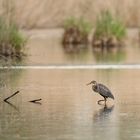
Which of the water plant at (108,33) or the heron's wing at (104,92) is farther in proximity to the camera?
the water plant at (108,33)

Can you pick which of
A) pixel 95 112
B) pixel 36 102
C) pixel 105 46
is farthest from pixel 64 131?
pixel 105 46

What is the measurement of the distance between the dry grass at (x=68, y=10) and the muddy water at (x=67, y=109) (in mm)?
22990

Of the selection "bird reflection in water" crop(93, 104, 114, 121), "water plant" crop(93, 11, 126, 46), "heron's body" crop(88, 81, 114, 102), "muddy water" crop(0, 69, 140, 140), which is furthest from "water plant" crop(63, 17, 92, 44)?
"bird reflection in water" crop(93, 104, 114, 121)

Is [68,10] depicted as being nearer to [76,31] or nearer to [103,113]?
[76,31]

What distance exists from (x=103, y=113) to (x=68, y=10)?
31806mm

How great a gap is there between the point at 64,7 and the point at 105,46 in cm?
995

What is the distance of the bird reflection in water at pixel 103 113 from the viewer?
1451cm

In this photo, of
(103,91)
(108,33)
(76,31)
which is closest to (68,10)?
(76,31)

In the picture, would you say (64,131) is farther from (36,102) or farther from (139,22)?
(139,22)

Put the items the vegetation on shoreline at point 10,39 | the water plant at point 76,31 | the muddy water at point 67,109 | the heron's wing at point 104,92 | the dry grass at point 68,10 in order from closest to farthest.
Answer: the muddy water at point 67,109
the heron's wing at point 104,92
the vegetation on shoreline at point 10,39
the water plant at point 76,31
the dry grass at point 68,10

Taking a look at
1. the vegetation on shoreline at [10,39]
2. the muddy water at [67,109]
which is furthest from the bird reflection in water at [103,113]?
the vegetation on shoreline at [10,39]

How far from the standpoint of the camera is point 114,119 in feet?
46.8

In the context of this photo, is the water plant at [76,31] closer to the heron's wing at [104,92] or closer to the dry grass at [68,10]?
the dry grass at [68,10]

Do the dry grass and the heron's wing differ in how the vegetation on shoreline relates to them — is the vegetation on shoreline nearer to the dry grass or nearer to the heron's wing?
the heron's wing
